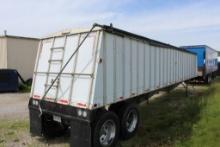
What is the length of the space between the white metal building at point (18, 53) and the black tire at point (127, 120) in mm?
14012

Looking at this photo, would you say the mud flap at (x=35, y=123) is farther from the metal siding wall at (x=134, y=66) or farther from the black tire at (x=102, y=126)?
the metal siding wall at (x=134, y=66)

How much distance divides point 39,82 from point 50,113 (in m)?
1.04

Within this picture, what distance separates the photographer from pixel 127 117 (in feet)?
23.8

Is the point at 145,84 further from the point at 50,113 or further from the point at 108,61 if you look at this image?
the point at 50,113

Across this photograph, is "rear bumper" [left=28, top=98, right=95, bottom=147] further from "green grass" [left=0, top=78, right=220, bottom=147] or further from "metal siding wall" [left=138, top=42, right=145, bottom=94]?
"metal siding wall" [left=138, top=42, right=145, bottom=94]

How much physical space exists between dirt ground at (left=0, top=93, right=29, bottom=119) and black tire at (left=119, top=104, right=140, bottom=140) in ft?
15.2

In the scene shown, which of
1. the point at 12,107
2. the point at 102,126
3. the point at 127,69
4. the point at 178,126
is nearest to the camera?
the point at 102,126

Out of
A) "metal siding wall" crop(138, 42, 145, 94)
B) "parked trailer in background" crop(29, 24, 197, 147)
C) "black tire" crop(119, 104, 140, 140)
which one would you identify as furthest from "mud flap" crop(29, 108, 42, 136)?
"metal siding wall" crop(138, 42, 145, 94)

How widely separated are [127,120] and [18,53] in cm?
1448

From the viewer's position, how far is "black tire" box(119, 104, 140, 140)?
7.03m

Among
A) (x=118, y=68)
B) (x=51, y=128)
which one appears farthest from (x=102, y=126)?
(x=51, y=128)

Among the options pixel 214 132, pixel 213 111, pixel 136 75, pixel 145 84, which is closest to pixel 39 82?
pixel 136 75

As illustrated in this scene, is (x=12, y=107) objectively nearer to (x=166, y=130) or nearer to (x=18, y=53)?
(x=166, y=130)

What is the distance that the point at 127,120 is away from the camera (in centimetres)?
735
